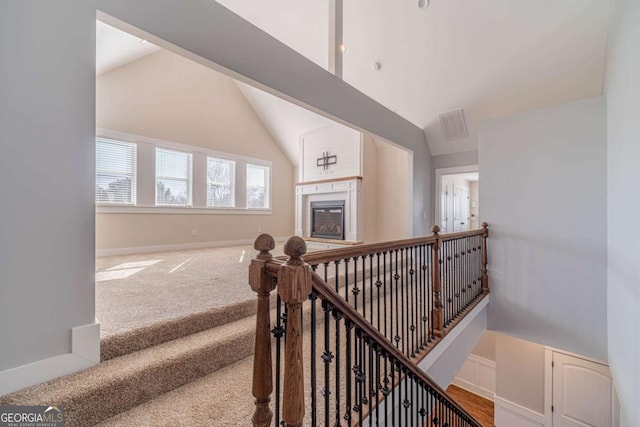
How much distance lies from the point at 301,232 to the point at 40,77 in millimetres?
5910

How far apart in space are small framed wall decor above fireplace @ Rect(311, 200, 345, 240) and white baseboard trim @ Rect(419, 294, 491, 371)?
3.00 metres

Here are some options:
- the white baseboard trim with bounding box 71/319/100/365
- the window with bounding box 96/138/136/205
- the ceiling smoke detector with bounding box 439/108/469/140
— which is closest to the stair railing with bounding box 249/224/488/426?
the white baseboard trim with bounding box 71/319/100/365

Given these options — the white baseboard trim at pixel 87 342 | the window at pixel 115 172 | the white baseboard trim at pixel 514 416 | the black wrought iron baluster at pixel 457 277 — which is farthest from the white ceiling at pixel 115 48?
the white baseboard trim at pixel 514 416

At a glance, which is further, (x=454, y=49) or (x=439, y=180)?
(x=439, y=180)

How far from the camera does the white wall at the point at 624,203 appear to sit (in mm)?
1961

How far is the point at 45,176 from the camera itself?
1.32m

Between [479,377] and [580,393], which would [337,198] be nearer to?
[479,377]

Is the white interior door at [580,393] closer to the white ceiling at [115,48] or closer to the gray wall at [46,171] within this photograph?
the gray wall at [46,171]

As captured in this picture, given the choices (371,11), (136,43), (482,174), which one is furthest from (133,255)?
(482,174)

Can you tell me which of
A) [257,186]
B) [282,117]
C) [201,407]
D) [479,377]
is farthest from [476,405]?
[282,117]

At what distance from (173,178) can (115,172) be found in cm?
96

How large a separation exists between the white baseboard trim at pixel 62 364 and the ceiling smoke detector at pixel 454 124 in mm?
5508

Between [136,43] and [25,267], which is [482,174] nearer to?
[25,267]

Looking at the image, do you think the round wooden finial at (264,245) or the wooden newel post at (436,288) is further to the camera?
the wooden newel post at (436,288)
